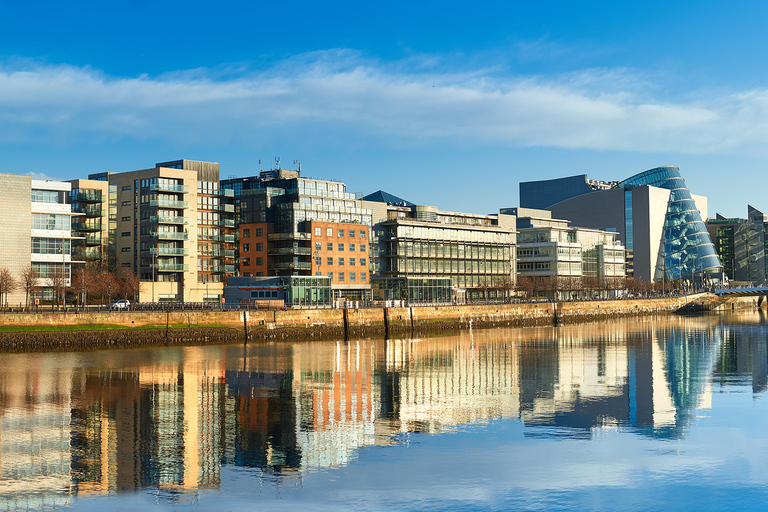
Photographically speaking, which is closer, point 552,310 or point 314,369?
point 314,369

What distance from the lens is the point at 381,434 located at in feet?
102

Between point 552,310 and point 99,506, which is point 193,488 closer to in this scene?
point 99,506

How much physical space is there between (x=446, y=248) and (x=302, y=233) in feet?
102

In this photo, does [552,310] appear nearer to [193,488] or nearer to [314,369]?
[314,369]

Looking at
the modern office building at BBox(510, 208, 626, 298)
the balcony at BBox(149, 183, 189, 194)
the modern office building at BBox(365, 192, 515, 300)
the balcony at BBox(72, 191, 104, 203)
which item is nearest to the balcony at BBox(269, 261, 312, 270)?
the modern office building at BBox(365, 192, 515, 300)

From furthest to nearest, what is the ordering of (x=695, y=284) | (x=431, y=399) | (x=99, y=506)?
(x=695, y=284) < (x=431, y=399) < (x=99, y=506)

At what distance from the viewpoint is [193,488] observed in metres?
23.5

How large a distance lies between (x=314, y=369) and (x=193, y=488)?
29.4 meters

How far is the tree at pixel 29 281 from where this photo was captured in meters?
79.2

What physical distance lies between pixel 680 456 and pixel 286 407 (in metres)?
18.0

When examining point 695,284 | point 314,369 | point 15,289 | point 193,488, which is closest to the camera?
point 193,488

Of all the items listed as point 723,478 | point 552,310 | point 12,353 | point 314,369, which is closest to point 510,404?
point 723,478

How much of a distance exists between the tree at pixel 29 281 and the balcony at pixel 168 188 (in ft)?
87.2

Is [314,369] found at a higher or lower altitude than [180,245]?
lower
